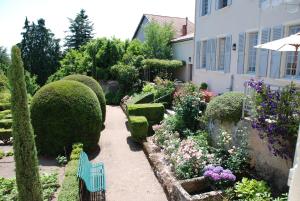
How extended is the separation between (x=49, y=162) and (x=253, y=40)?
9.23m

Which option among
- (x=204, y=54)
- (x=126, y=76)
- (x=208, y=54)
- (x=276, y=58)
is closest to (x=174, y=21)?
(x=126, y=76)

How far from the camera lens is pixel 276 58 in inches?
358

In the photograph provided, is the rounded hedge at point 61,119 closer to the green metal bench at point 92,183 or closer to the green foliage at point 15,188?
the green foliage at point 15,188

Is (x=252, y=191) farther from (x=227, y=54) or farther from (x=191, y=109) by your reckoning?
(x=227, y=54)

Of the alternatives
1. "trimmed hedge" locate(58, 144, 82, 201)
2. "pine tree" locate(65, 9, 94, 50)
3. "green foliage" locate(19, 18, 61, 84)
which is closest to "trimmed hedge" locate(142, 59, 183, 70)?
"trimmed hedge" locate(58, 144, 82, 201)

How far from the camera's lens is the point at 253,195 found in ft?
17.7

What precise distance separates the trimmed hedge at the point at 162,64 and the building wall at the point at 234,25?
4.17 m

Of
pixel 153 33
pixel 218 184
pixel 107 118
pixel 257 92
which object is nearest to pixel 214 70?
pixel 107 118

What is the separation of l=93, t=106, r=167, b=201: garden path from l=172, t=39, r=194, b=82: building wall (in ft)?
28.9

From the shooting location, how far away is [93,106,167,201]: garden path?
7031mm

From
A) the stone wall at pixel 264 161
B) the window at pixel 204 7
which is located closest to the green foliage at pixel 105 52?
the window at pixel 204 7

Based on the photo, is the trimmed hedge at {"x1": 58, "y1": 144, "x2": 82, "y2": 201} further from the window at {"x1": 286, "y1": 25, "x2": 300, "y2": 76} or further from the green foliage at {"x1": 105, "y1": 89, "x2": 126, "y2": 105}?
the green foliage at {"x1": 105, "y1": 89, "x2": 126, "y2": 105}

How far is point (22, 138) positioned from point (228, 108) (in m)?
5.37

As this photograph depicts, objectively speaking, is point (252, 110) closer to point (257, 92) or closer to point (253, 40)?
point (257, 92)
